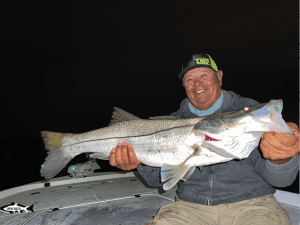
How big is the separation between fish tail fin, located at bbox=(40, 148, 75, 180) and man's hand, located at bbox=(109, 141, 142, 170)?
2.54ft

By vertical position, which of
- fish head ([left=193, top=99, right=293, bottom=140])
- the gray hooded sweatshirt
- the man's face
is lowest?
the gray hooded sweatshirt

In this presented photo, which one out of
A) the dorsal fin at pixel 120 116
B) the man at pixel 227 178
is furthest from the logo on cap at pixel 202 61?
the dorsal fin at pixel 120 116

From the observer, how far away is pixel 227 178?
275 cm

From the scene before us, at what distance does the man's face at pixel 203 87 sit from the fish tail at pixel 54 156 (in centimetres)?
212

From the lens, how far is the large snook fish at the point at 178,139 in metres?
2.14

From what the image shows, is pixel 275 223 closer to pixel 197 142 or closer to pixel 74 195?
pixel 197 142

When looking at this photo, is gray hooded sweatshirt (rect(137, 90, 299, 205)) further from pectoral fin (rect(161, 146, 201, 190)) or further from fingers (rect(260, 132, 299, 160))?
pectoral fin (rect(161, 146, 201, 190))

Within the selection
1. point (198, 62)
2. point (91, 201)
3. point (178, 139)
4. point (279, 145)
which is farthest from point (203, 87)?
point (91, 201)

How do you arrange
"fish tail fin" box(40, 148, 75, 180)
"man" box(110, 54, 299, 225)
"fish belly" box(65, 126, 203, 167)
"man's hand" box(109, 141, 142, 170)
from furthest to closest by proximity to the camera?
"fish tail fin" box(40, 148, 75, 180), "man's hand" box(109, 141, 142, 170), "fish belly" box(65, 126, 203, 167), "man" box(110, 54, 299, 225)

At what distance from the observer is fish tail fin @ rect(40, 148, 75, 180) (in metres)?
3.13


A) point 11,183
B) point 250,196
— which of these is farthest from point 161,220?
point 11,183

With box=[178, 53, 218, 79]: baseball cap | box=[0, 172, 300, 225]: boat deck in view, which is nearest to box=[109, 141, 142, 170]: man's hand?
box=[0, 172, 300, 225]: boat deck

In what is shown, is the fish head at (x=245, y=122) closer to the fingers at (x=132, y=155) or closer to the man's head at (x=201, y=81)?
the man's head at (x=201, y=81)

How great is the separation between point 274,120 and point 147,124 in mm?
1600
